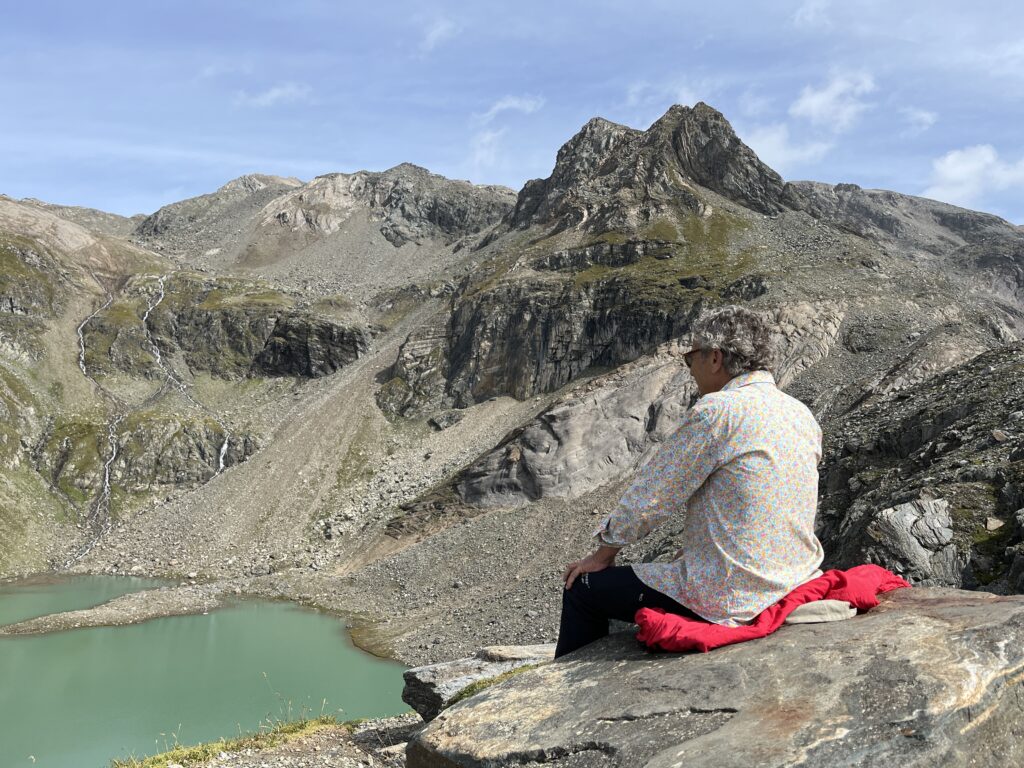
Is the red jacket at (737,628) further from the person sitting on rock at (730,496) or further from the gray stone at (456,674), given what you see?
the gray stone at (456,674)

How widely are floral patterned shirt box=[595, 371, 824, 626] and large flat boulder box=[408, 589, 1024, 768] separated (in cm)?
43

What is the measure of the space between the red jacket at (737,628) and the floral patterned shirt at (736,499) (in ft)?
0.31

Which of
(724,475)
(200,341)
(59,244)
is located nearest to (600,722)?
(724,475)

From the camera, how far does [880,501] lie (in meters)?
17.7

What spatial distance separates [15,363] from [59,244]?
4874 cm

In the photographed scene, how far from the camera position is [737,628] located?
596cm

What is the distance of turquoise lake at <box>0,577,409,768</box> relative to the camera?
28.0 meters

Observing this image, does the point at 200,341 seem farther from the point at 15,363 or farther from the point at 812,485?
the point at 812,485

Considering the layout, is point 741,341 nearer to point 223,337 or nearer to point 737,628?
point 737,628

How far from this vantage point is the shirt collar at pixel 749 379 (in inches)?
238

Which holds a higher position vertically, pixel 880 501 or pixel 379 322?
pixel 379 322

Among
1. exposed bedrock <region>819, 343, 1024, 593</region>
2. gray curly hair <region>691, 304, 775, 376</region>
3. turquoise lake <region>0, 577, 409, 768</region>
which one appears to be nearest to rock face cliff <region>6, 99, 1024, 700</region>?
exposed bedrock <region>819, 343, 1024, 593</region>

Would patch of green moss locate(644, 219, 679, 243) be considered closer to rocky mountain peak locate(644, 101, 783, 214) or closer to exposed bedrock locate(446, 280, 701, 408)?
exposed bedrock locate(446, 280, 701, 408)

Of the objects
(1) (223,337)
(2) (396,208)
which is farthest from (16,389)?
(2) (396,208)
